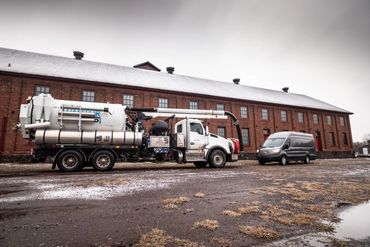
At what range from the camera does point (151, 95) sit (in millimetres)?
24297

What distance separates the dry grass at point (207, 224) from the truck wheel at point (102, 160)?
28.6 feet


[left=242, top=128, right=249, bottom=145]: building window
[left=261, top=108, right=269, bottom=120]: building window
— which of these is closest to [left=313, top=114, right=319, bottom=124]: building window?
[left=261, top=108, right=269, bottom=120]: building window

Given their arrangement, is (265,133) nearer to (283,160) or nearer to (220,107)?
(220,107)

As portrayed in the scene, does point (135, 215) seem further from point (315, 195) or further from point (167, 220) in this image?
point (315, 195)

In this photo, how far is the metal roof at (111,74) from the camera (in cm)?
2095

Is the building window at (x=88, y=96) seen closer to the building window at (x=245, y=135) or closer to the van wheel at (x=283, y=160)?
the van wheel at (x=283, y=160)

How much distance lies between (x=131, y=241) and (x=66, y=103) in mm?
10369

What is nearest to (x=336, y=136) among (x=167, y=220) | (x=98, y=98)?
(x=98, y=98)

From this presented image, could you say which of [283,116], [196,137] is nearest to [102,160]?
[196,137]

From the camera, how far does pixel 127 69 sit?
28609 mm

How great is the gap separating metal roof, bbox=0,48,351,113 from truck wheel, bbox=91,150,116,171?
13104 mm

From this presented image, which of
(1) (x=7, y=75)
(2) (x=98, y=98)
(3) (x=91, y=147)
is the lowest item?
(3) (x=91, y=147)

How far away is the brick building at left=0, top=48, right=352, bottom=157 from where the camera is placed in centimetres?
1908

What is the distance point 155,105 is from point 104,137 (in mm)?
13420
